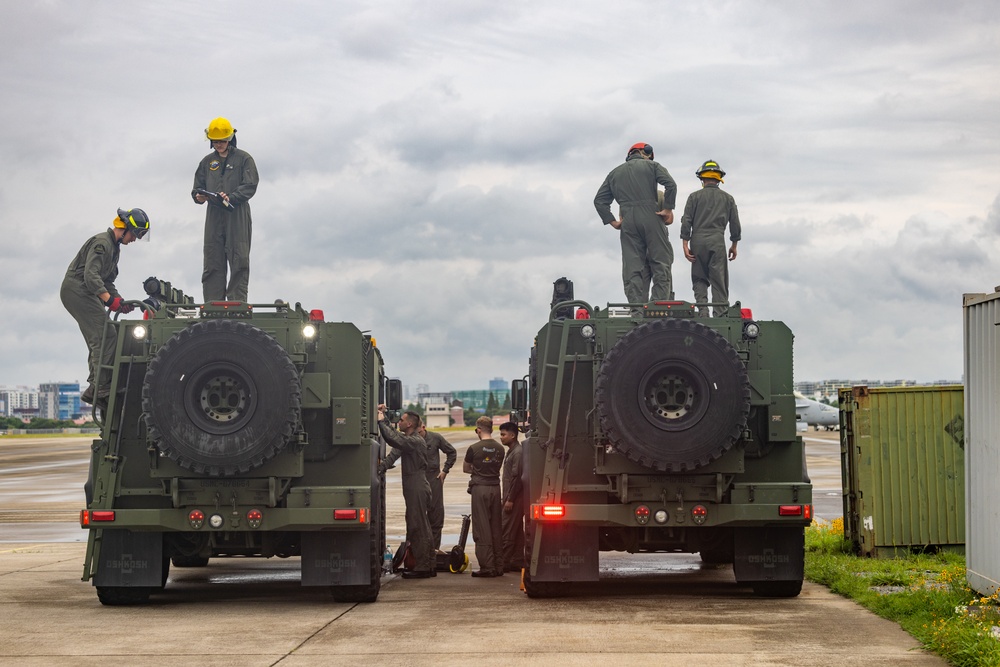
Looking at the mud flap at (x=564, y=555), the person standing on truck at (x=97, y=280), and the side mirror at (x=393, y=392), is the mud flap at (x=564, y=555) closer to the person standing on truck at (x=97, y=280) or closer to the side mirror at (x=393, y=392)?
the side mirror at (x=393, y=392)

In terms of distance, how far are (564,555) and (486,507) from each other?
2.82 m

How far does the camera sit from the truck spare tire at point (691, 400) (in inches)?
427

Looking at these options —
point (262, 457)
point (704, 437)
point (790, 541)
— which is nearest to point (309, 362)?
point (262, 457)

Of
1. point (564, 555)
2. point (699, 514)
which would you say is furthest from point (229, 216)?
point (699, 514)

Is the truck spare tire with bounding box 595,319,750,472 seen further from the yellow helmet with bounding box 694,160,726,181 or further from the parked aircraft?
the parked aircraft

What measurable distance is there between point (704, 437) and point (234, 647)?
423 cm

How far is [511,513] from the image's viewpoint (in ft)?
46.5

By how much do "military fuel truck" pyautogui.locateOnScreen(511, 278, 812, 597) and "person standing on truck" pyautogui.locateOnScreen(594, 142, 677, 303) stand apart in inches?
102

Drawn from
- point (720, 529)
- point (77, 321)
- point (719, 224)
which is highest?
point (719, 224)

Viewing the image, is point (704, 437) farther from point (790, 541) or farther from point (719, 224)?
point (719, 224)

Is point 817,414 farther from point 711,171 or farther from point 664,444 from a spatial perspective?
point 664,444

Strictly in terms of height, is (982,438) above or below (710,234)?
below

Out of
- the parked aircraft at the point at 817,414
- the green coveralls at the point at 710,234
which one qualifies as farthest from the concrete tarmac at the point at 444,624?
the parked aircraft at the point at 817,414

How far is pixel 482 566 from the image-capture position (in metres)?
14.0
